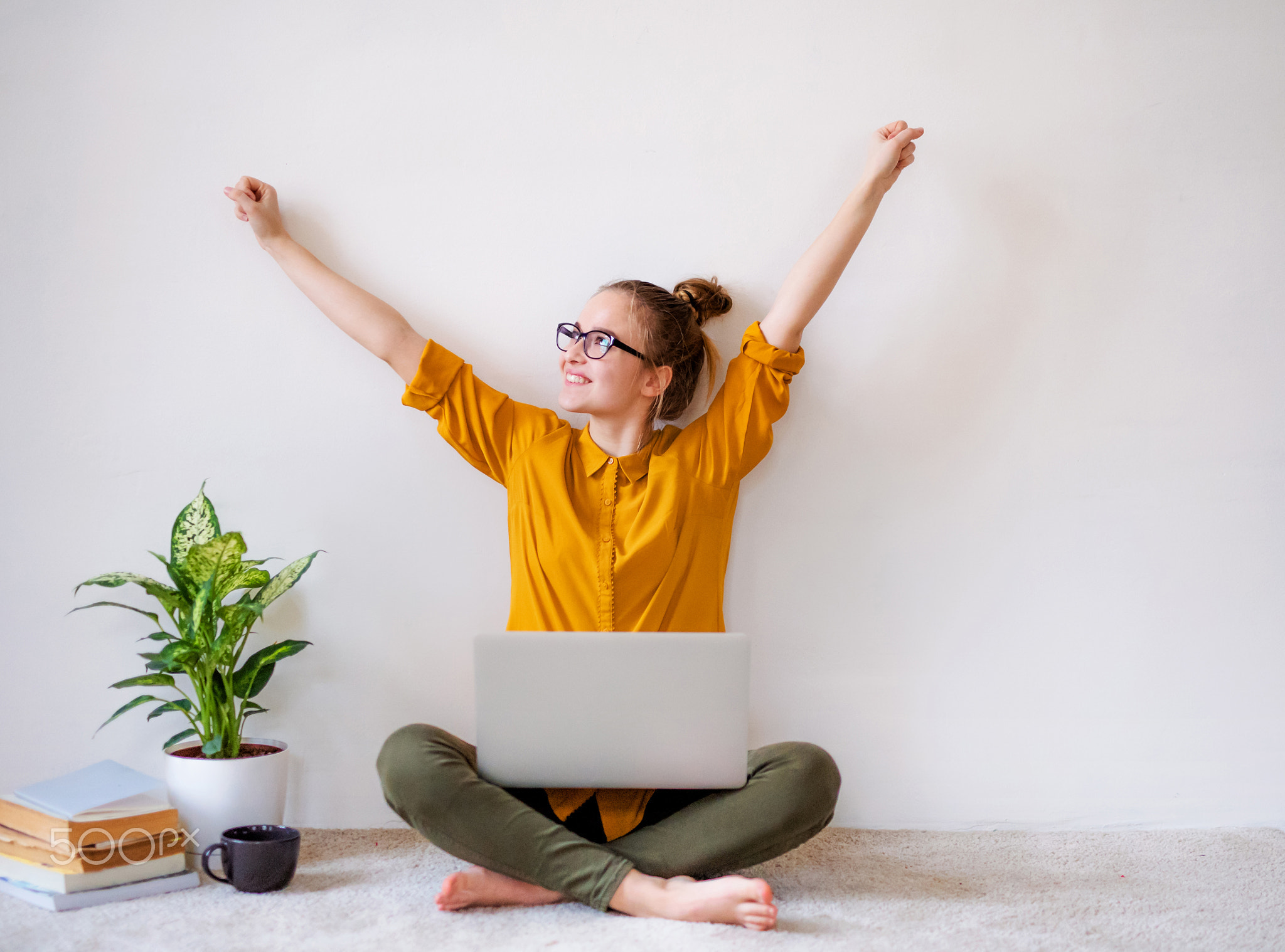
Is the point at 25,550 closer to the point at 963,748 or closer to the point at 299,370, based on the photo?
the point at 299,370

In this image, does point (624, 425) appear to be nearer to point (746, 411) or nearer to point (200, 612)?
point (746, 411)

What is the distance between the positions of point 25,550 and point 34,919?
0.76 m

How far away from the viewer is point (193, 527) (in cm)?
155

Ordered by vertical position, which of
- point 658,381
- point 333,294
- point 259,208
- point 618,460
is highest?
point 259,208

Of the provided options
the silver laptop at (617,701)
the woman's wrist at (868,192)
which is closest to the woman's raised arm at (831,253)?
the woman's wrist at (868,192)

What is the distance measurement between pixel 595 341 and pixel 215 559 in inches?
28.8

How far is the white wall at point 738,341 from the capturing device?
1739mm

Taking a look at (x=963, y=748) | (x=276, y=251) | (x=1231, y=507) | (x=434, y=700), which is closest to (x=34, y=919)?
(x=434, y=700)

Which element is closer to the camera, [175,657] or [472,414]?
[175,657]

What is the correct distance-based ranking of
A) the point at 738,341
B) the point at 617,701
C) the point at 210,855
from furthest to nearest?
the point at 738,341 → the point at 210,855 → the point at 617,701

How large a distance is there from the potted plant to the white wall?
165 millimetres

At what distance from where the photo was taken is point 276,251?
1.68 metres

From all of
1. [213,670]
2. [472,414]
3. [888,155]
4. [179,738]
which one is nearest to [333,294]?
[472,414]

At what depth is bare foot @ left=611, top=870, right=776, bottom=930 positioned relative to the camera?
1.20 m
